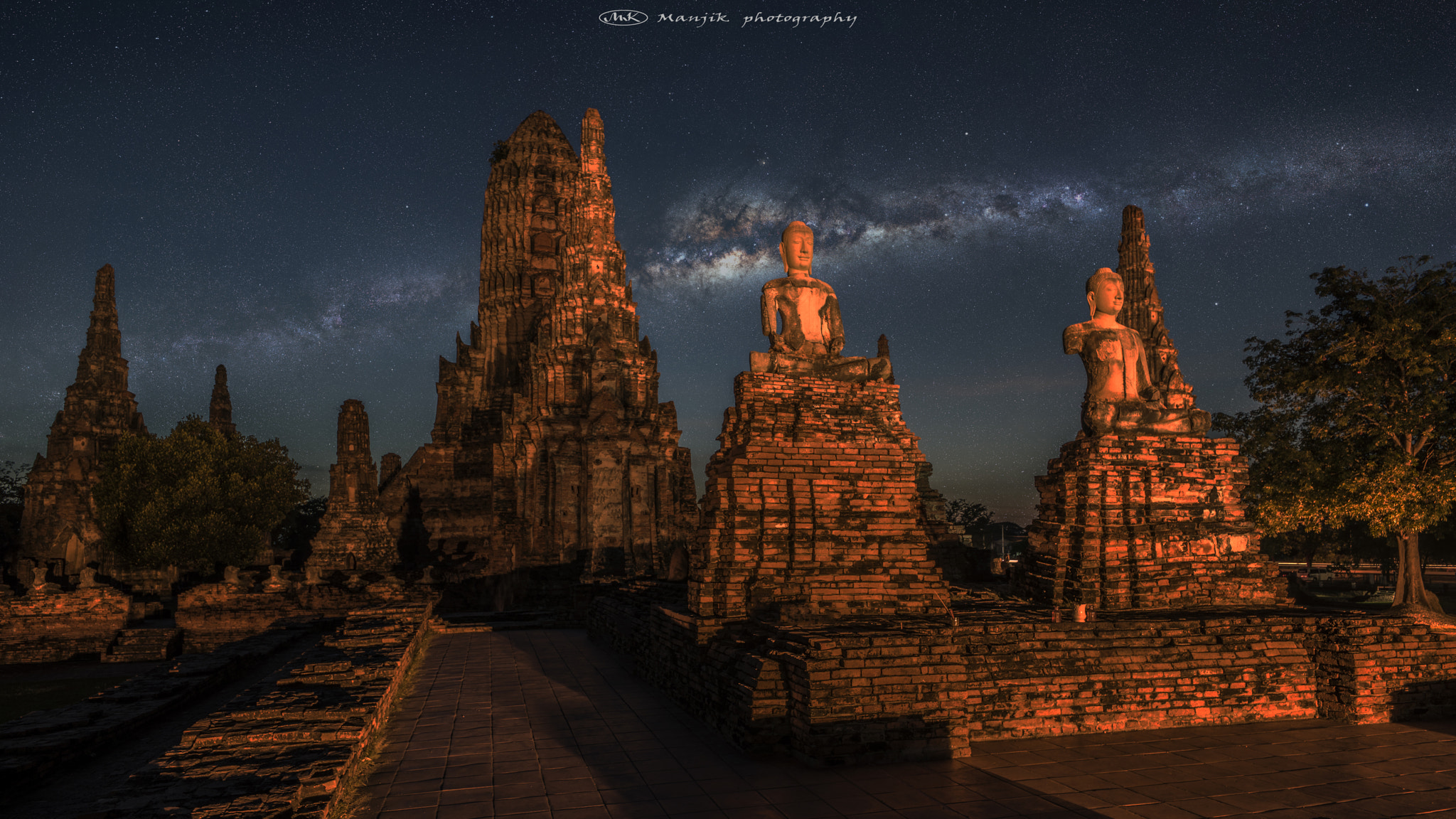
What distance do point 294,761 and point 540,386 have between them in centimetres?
2294

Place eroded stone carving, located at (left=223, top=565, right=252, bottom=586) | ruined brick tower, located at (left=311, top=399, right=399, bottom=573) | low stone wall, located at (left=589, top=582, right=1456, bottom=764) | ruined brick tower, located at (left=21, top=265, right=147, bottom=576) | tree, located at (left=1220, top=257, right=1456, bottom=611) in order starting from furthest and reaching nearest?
ruined brick tower, located at (left=21, top=265, right=147, bottom=576)
ruined brick tower, located at (left=311, top=399, right=399, bottom=573)
eroded stone carving, located at (left=223, top=565, right=252, bottom=586)
tree, located at (left=1220, top=257, right=1456, bottom=611)
low stone wall, located at (left=589, top=582, right=1456, bottom=764)

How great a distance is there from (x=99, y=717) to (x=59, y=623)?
1363 cm

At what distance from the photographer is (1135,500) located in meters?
9.12

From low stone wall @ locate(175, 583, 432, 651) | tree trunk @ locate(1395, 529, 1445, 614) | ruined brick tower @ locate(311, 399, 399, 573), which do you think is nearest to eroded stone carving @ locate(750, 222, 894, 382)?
low stone wall @ locate(175, 583, 432, 651)

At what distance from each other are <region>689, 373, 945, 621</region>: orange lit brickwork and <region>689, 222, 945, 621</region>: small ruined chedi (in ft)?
0.03

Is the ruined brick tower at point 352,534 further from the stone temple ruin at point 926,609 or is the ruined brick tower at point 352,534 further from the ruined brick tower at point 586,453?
the stone temple ruin at point 926,609

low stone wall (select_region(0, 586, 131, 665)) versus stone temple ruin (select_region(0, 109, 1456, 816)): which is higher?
stone temple ruin (select_region(0, 109, 1456, 816))

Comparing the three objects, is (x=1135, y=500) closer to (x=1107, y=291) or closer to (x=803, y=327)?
(x=1107, y=291)

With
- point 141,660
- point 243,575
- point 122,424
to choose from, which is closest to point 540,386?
point 243,575

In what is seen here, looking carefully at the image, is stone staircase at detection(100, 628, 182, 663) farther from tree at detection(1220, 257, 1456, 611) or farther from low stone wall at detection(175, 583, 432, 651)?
tree at detection(1220, 257, 1456, 611)

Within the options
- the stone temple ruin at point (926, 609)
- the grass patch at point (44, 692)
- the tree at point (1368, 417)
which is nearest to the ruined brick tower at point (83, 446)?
the grass patch at point (44, 692)

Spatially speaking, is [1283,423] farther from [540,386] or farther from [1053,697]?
[540,386]

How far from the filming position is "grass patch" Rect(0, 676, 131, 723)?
12.9 metres

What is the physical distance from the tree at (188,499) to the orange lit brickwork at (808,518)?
31936 mm
